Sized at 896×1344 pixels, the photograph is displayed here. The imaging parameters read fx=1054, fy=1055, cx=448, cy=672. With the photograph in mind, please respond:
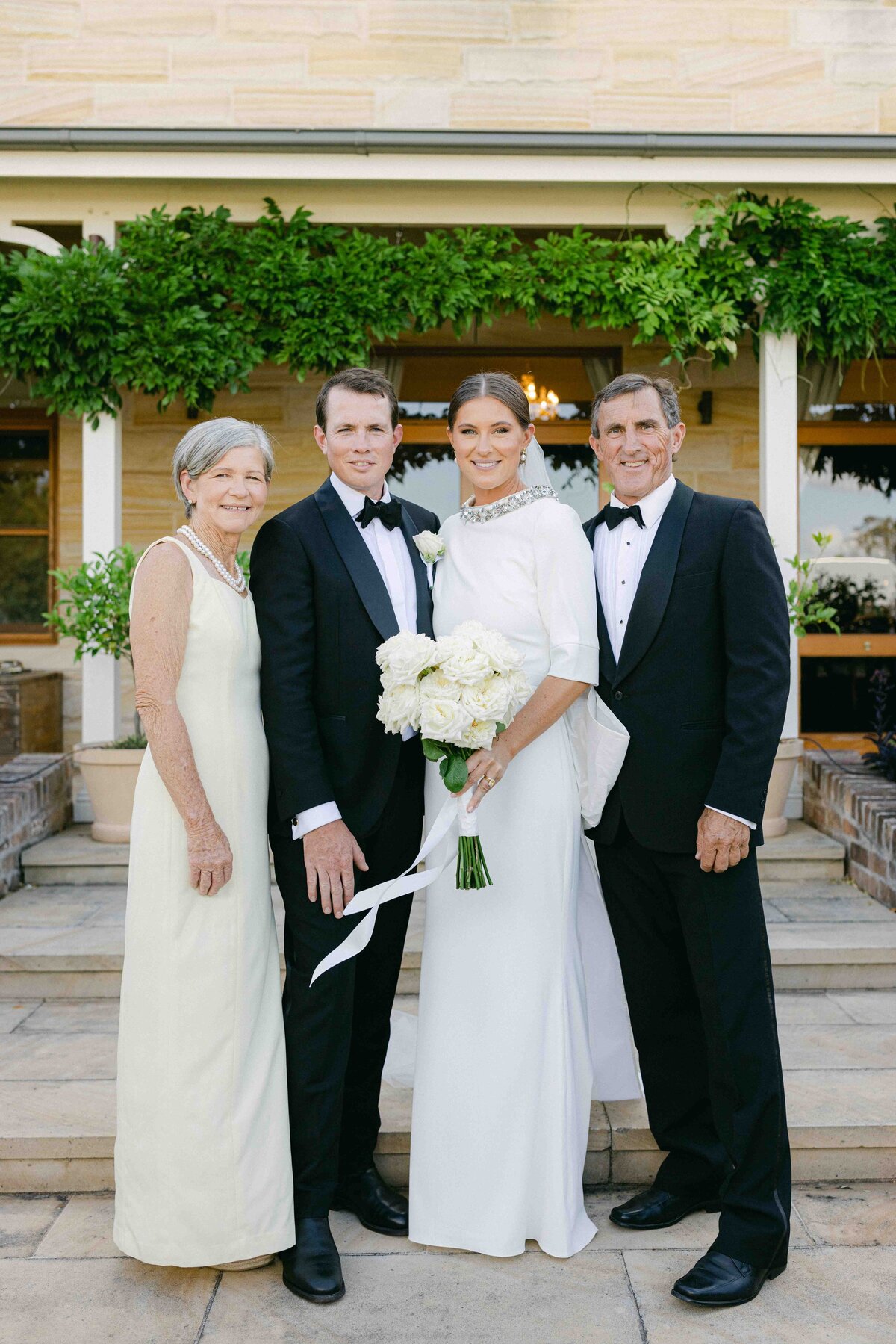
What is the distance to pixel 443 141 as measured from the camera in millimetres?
5645

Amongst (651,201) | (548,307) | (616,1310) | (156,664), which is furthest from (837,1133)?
(651,201)

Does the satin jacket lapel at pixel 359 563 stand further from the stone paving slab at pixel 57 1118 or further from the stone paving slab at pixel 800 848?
the stone paving slab at pixel 800 848

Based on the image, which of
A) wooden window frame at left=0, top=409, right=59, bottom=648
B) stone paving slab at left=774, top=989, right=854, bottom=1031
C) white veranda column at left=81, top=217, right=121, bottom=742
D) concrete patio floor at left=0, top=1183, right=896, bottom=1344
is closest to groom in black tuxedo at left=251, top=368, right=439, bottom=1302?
concrete patio floor at left=0, top=1183, right=896, bottom=1344

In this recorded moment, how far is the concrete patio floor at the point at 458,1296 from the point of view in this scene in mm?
2301

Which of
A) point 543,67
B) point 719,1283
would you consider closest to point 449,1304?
point 719,1283

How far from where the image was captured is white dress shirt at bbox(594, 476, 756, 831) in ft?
8.59

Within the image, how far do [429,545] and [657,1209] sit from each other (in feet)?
5.92

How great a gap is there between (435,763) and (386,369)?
5.23 metres

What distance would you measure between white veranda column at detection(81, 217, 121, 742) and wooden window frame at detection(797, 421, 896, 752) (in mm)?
4675

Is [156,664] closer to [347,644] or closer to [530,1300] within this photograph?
[347,644]

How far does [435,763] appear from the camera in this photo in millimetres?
2664

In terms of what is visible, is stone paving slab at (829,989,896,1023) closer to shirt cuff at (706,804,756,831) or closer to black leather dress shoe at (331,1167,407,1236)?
shirt cuff at (706,804,756,831)

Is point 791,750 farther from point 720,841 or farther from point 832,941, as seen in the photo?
point 720,841

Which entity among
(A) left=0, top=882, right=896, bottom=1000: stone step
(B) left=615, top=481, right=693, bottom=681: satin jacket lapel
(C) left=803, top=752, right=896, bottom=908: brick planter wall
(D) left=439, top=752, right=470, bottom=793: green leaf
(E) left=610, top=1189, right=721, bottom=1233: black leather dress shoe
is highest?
(B) left=615, top=481, right=693, bottom=681: satin jacket lapel
